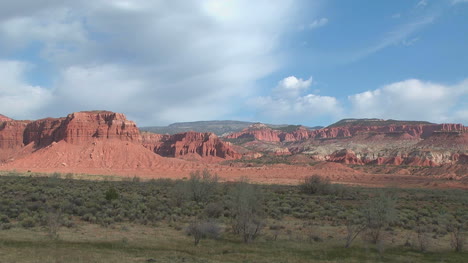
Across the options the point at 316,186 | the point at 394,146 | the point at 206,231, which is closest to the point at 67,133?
the point at 316,186

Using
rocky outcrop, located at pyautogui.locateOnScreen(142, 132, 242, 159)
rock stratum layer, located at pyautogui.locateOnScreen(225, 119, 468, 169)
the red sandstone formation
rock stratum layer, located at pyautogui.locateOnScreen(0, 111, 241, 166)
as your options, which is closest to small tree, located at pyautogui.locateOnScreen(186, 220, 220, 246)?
rock stratum layer, located at pyautogui.locateOnScreen(0, 111, 241, 166)

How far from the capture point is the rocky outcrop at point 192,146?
12756cm

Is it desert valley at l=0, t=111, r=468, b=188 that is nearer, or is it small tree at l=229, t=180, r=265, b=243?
small tree at l=229, t=180, r=265, b=243

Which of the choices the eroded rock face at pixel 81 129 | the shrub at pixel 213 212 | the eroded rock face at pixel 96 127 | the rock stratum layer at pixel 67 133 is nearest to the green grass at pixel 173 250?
the shrub at pixel 213 212

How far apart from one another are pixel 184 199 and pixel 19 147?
8487 cm

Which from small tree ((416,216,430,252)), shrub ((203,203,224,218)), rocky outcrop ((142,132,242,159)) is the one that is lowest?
→ small tree ((416,216,430,252))

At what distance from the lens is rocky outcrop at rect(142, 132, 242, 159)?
128 meters

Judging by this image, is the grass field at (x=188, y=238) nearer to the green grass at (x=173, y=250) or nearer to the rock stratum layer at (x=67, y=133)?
the green grass at (x=173, y=250)

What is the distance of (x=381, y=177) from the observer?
68875mm

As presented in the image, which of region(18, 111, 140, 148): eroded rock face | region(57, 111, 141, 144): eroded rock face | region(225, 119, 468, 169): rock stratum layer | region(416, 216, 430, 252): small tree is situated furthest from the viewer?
region(225, 119, 468, 169): rock stratum layer

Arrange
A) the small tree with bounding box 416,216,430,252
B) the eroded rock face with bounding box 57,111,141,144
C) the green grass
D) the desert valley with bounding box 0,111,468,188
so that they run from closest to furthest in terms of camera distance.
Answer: the green grass < the small tree with bounding box 416,216,430,252 < the desert valley with bounding box 0,111,468,188 < the eroded rock face with bounding box 57,111,141,144

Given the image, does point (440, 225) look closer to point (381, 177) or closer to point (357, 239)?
point (357, 239)

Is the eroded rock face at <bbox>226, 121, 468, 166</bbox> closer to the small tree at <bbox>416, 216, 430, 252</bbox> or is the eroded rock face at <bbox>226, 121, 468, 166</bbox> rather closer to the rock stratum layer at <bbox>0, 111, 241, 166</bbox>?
the rock stratum layer at <bbox>0, 111, 241, 166</bbox>

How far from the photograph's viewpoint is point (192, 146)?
13050 cm
